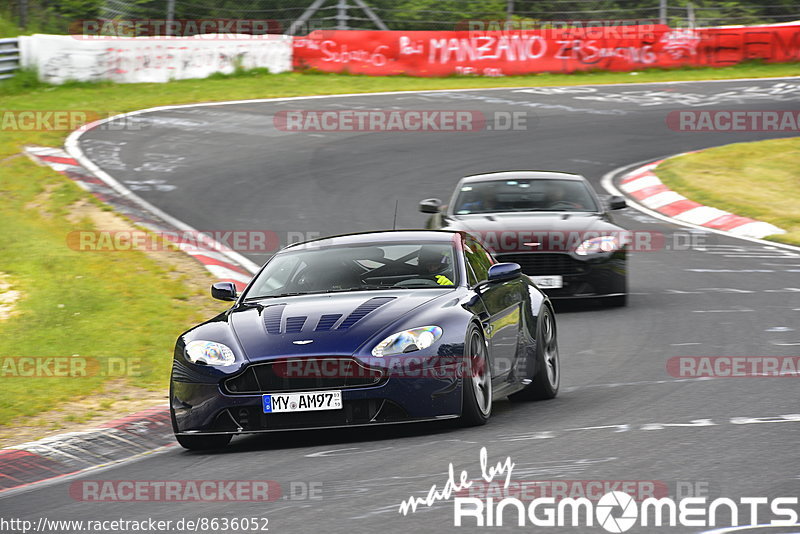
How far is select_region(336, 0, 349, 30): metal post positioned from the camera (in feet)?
102

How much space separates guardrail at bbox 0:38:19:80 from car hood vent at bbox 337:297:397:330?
1959 centimetres

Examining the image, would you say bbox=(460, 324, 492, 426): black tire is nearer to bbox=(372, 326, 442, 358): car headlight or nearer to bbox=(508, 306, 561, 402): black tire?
bbox=(372, 326, 442, 358): car headlight

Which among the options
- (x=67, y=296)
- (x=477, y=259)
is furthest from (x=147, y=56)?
(x=477, y=259)

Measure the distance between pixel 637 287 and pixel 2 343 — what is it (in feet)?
22.5

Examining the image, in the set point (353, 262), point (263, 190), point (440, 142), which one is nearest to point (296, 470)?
point (353, 262)

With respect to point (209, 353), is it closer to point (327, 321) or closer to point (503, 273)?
point (327, 321)

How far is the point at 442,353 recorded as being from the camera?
24.5 feet

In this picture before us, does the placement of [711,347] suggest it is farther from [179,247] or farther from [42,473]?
[179,247]

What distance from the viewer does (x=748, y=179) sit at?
21469 mm

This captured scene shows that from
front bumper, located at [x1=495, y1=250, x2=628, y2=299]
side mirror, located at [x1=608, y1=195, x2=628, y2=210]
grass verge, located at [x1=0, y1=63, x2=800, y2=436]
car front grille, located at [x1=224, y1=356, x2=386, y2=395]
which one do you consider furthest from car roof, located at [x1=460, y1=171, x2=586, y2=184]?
car front grille, located at [x1=224, y1=356, x2=386, y2=395]

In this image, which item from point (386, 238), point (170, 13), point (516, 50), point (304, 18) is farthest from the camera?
point (516, 50)

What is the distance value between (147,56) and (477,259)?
1993 centimetres

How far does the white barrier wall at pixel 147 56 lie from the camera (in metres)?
26.4

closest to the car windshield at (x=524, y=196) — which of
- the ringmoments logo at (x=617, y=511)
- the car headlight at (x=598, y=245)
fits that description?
the car headlight at (x=598, y=245)
